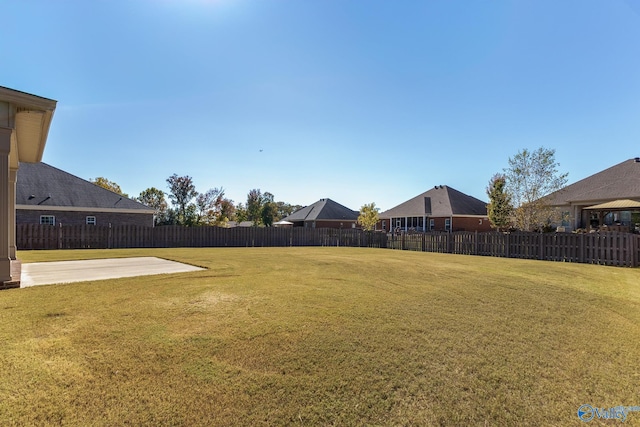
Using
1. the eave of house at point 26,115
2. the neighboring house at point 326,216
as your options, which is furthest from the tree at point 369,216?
the eave of house at point 26,115

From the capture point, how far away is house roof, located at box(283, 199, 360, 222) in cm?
4394

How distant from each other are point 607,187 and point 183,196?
39717 mm

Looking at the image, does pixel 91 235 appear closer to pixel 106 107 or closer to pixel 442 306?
pixel 106 107

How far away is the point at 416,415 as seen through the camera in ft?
8.39

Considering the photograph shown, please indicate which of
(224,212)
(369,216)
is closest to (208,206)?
(224,212)

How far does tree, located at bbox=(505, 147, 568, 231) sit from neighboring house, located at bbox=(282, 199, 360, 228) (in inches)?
943

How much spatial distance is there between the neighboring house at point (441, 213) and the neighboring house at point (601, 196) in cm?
923

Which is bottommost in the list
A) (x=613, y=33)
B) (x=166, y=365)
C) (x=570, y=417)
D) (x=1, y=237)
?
(x=570, y=417)

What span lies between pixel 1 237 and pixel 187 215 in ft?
107

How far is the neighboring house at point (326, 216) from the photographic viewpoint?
1716 inches

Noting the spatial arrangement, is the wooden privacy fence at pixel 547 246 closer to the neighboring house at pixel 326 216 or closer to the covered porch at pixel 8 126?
the covered porch at pixel 8 126

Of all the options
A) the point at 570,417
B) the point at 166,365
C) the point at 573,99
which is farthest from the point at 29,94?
the point at 573,99

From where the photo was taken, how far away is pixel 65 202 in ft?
75.1

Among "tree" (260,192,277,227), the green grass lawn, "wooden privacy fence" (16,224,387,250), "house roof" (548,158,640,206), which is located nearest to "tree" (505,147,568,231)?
"house roof" (548,158,640,206)
